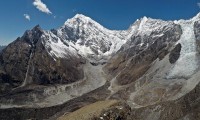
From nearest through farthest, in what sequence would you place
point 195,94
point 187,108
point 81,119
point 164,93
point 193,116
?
point 81,119
point 193,116
point 187,108
point 195,94
point 164,93

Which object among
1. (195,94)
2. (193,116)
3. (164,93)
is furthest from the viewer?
(164,93)

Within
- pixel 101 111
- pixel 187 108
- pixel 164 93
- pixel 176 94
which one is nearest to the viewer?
pixel 101 111

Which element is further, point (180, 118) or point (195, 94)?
point (195, 94)

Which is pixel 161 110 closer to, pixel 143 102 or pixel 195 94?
pixel 195 94

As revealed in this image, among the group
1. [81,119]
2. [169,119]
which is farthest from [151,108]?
[81,119]

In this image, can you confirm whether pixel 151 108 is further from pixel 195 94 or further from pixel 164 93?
pixel 164 93

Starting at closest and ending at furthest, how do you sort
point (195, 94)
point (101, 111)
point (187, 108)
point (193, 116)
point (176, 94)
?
1. point (101, 111)
2. point (193, 116)
3. point (187, 108)
4. point (195, 94)
5. point (176, 94)

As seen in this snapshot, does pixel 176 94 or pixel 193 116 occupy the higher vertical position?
pixel 176 94

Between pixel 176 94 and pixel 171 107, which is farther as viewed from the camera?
pixel 176 94

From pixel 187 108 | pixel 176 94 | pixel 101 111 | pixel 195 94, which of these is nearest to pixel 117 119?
pixel 101 111
